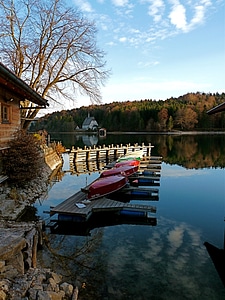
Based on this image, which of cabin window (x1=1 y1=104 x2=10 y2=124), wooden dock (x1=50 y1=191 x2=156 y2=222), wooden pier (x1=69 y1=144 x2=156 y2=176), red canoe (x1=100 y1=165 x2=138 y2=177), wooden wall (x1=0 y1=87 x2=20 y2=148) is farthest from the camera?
wooden pier (x1=69 y1=144 x2=156 y2=176)

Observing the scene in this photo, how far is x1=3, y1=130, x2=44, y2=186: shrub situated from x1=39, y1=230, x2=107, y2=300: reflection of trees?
432cm

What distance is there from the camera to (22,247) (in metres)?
5.36

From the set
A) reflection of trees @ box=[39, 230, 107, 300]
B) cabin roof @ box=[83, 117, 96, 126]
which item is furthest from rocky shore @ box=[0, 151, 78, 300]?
cabin roof @ box=[83, 117, 96, 126]

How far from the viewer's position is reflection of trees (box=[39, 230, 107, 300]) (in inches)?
224

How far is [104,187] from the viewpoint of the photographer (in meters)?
11.6

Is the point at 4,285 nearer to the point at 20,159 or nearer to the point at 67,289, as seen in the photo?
the point at 67,289

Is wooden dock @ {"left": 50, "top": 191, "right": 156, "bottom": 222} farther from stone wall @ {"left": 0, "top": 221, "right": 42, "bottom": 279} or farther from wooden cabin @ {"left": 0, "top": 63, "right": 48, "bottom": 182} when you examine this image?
wooden cabin @ {"left": 0, "top": 63, "right": 48, "bottom": 182}

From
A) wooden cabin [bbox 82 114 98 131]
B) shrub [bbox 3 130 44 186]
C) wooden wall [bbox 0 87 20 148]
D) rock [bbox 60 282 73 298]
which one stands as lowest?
rock [bbox 60 282 73 298]

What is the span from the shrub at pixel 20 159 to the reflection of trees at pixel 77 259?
4318 millimetres

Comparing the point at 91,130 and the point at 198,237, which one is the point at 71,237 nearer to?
the point at 198,237

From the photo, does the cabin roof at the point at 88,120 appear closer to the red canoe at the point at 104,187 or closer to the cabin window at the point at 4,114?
the red canoe at the point at 104,187

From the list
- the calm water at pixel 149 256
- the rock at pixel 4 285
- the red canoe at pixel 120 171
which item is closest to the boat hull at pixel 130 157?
the red canoe at pixel 120 171

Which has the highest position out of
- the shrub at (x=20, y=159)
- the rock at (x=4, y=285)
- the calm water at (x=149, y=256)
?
the shrub at (x=20, y=159)

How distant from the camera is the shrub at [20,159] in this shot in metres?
11.4
